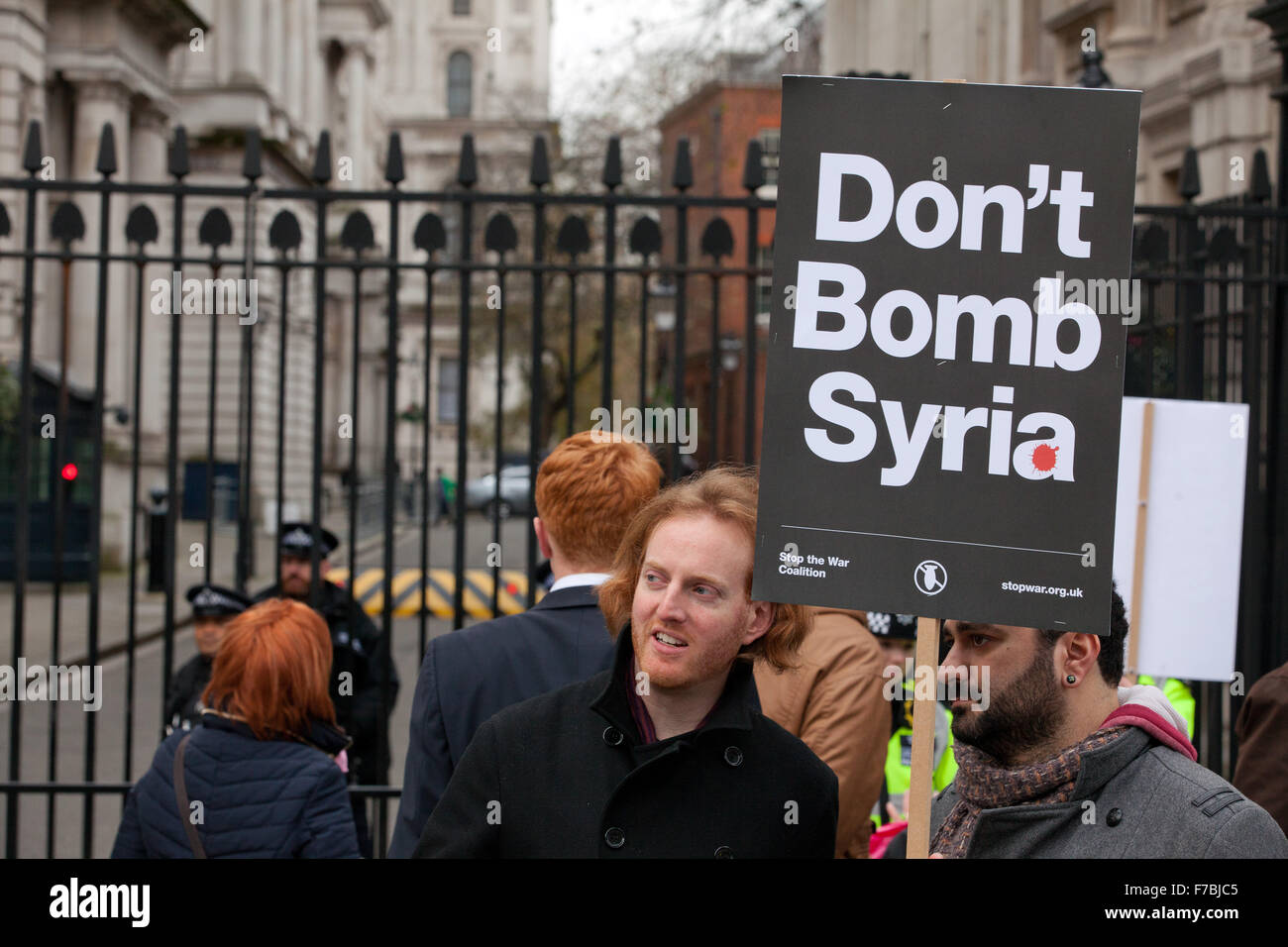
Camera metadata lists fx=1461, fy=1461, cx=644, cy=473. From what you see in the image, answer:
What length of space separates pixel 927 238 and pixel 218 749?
2.21 metres

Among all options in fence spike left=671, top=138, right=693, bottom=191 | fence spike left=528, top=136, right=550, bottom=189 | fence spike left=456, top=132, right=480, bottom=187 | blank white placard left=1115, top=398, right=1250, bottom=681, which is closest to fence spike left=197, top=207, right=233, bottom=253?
fence spike left=456, top=132, right=480, bottom=187

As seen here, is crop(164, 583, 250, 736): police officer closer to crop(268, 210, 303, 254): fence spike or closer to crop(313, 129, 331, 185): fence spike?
crop(268, 210, 303, 254): fence spike

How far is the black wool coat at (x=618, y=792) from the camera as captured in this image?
100 inches

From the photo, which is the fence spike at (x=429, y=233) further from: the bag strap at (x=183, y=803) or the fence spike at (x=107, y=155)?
the bag strap at (x=183, y=803)

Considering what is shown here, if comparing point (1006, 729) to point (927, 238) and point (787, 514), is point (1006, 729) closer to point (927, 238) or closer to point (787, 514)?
point (787, 514)

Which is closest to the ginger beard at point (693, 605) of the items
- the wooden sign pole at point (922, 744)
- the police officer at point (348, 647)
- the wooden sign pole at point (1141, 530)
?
the wooden sign pole at point (922, 744)

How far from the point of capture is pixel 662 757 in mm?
2537

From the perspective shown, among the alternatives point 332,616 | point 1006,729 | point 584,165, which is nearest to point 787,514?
point 1006,729

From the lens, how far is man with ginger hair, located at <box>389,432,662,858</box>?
326 cm

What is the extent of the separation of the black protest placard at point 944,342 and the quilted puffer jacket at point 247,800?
164cm

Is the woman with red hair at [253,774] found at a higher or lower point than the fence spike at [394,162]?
lower
